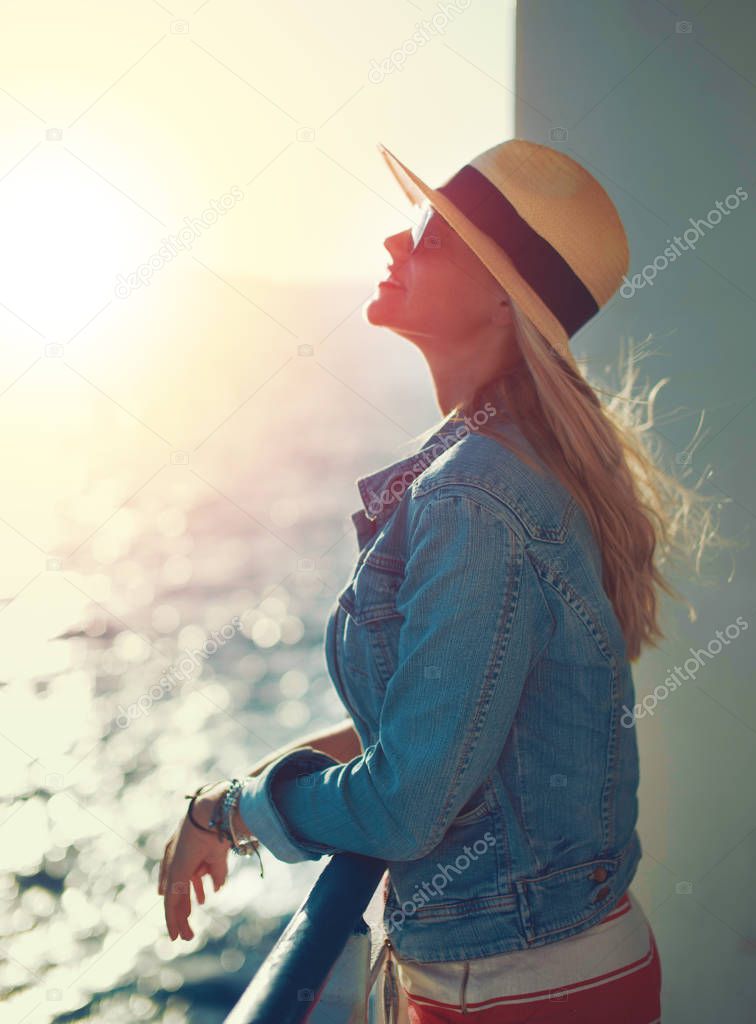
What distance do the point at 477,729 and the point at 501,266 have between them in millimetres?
542

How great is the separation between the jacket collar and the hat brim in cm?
14

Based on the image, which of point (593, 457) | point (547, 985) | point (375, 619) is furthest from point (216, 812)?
point (593, 457)

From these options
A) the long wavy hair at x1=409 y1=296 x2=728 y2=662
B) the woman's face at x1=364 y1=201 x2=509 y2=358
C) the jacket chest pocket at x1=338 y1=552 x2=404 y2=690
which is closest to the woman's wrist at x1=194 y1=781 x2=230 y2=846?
the jacket chest pocket at x1=338 y1=552 x2=404 y2=690

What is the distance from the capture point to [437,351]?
115 cm

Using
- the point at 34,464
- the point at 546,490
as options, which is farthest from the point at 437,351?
the point at 34,464

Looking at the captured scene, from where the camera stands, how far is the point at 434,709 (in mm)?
752

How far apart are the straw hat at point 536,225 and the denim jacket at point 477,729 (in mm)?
211

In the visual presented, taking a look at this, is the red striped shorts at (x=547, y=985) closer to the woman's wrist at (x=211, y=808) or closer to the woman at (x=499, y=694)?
the woman at (x=499, y=694)

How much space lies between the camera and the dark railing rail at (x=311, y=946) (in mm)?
548

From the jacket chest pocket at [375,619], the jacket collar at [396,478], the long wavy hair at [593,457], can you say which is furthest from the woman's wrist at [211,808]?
the long wavy hair at [593,457]

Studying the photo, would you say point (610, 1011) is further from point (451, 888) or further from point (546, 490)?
point (546, 490)

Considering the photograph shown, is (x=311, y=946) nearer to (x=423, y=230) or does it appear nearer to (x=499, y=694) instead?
(x=499, y=694)

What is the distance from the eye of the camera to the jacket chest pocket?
2.95 feet

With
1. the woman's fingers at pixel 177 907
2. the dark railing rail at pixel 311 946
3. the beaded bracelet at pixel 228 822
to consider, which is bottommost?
the woman's fingers at pixel 177 907
